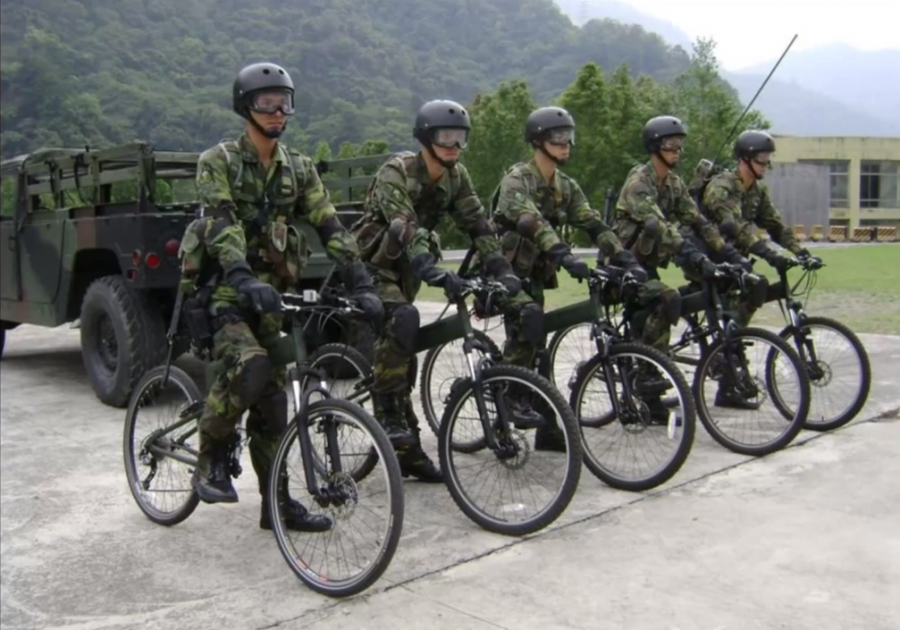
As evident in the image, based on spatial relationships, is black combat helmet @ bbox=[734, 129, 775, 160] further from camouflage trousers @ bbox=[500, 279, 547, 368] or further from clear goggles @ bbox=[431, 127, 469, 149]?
clear goggles @ bbox=[431, 127, 469, 149]

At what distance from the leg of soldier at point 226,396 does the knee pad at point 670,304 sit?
255 cm

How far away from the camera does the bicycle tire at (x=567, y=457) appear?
4414 mm

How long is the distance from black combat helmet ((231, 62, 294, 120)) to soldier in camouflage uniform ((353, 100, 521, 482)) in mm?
814

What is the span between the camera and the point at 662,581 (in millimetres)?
4027

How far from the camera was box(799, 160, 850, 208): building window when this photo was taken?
8.62 m

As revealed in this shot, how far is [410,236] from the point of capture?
16.2 feet

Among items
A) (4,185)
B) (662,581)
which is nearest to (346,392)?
(662,581)

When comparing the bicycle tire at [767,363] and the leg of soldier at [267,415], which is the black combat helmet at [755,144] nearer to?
the bicycle tire at [767,363]

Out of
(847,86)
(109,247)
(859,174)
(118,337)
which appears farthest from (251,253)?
(859,174)

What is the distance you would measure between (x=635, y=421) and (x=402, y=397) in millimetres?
1142

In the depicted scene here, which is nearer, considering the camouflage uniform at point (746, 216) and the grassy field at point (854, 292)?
the camouflage uniform at point (746, 216)

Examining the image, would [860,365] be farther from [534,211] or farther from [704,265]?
[534,211]

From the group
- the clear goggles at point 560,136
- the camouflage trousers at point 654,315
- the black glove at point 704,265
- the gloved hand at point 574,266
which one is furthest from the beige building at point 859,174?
the gloved hand at point 574,266

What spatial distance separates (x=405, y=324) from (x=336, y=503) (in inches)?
45.7
